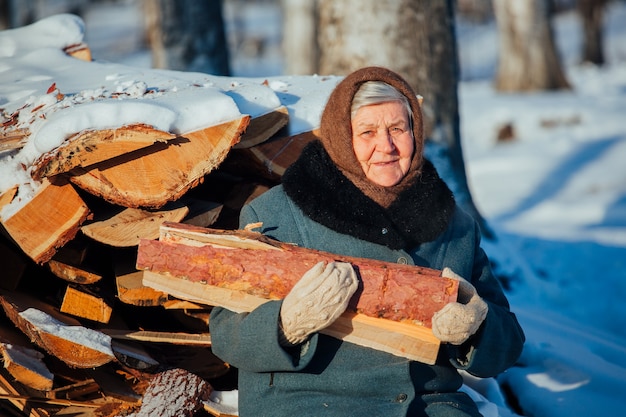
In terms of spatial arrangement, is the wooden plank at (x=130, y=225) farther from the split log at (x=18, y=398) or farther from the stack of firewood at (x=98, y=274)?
the split log at (x=18, y=398)

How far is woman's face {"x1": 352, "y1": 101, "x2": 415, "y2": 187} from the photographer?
8.93 ft

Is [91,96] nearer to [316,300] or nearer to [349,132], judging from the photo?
[349,132]

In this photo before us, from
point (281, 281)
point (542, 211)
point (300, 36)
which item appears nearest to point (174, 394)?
point (281, 281)

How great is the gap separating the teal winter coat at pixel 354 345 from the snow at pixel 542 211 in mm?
372

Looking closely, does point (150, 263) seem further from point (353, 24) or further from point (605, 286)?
point (605, 286)

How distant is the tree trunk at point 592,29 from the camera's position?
19.7m

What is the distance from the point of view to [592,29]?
809 inches

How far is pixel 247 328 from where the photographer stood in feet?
7.78

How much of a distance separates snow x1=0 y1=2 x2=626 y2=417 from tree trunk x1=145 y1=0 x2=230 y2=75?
3.02 m

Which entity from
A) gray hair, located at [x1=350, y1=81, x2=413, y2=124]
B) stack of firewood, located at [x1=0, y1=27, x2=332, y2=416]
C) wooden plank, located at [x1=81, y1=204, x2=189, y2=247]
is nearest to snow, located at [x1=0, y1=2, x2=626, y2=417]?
stack of firewood, located at [x1=0, y1=27, x2=332, y2=416]

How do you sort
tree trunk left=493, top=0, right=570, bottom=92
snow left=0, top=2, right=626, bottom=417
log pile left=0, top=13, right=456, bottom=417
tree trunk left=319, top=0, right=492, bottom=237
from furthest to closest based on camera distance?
tree trunk left=493, top=0, right=570, bottom=92 < tree trunk left=319, top=0, right=492, bottom=237 < snow left=0, top=2, right=626, bottom=417 < log pile left=0, top=13, right=456, bottom=417

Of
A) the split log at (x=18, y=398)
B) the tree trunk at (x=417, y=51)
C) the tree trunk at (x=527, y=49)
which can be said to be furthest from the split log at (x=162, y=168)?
the tree trunk at (x=527, y=49)

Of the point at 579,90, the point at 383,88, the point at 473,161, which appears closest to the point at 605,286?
the point at 383,88

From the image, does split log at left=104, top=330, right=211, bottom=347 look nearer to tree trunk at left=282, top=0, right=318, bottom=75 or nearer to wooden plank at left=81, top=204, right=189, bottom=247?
wooden plank at left=81, top=204, right=189, bottom=247
